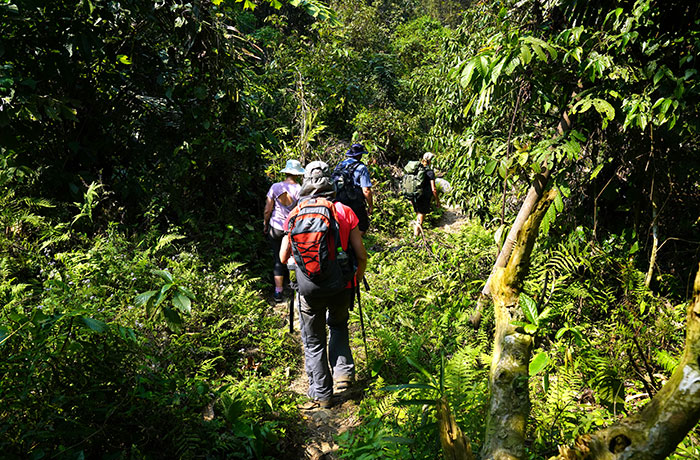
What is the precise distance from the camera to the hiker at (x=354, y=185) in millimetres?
5875

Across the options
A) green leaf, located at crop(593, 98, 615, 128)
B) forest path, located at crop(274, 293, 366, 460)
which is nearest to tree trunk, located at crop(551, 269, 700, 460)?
green leaf, located at crop(593, 98, 615, 128)

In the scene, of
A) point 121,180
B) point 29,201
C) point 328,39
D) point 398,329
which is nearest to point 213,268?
point 121,180

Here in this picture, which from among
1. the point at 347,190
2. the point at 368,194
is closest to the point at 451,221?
the point at 368,194

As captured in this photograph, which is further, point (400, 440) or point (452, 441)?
point (400, 440)

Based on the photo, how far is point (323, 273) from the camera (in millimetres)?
3566

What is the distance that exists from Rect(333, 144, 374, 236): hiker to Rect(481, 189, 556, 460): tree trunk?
364 cm

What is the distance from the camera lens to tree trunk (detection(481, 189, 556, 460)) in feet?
6.15

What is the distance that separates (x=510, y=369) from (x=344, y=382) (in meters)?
2.47

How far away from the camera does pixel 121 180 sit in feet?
20.1

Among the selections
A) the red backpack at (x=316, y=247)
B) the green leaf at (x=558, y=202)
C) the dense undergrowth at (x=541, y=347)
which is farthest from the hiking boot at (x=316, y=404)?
the green leaf at (x=558, y=202)

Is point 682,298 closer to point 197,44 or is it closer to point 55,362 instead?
point 55,362

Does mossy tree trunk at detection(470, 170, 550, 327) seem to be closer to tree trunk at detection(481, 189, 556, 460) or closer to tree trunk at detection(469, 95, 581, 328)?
tree trunk at detection(469, 95, 581, 328)

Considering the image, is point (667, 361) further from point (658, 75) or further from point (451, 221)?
point (451, 221)

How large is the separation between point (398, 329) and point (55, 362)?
11.4 ft
